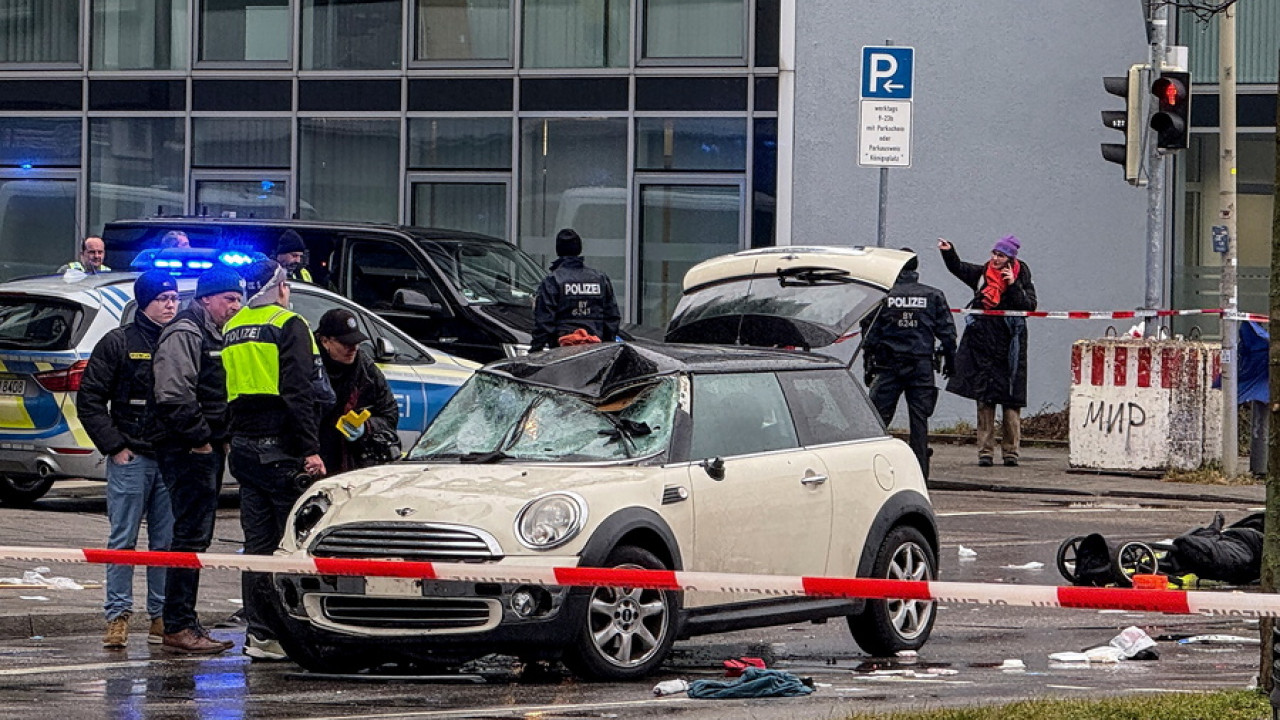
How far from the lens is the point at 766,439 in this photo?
10422 mm

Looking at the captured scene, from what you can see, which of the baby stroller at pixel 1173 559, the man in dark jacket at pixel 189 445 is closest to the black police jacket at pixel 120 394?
the man in dark jacket at pixel 189 445

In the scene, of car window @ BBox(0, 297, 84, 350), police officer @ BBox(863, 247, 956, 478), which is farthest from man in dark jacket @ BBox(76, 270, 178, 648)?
police officer @ BBox(863, 247, 956, 478)

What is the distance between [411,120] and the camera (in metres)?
24.7

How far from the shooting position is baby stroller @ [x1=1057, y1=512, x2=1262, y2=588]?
12.4 meters

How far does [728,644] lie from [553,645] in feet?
6.80

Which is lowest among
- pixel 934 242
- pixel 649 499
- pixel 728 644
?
pixel 728 644

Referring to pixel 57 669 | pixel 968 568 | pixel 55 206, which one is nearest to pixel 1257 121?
pixel 968 568

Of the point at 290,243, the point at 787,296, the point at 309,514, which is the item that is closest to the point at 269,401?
the point at 309,514

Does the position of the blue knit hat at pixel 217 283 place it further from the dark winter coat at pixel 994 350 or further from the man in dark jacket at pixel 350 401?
the dark winter coat at pixel 994 350

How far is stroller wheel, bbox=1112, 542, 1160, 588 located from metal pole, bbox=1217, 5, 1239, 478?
686 centimetres

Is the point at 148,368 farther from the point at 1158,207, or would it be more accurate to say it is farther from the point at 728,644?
the point at 1158,207

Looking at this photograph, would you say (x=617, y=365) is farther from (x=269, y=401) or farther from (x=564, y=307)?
(x=564, y=307)

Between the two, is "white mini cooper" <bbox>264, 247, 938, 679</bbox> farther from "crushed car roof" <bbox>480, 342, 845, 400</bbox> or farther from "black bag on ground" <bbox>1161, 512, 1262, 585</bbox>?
"black bag on ground" <bbox>1161, 512, 1262, 585</bbox>

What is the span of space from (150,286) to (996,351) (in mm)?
10846
